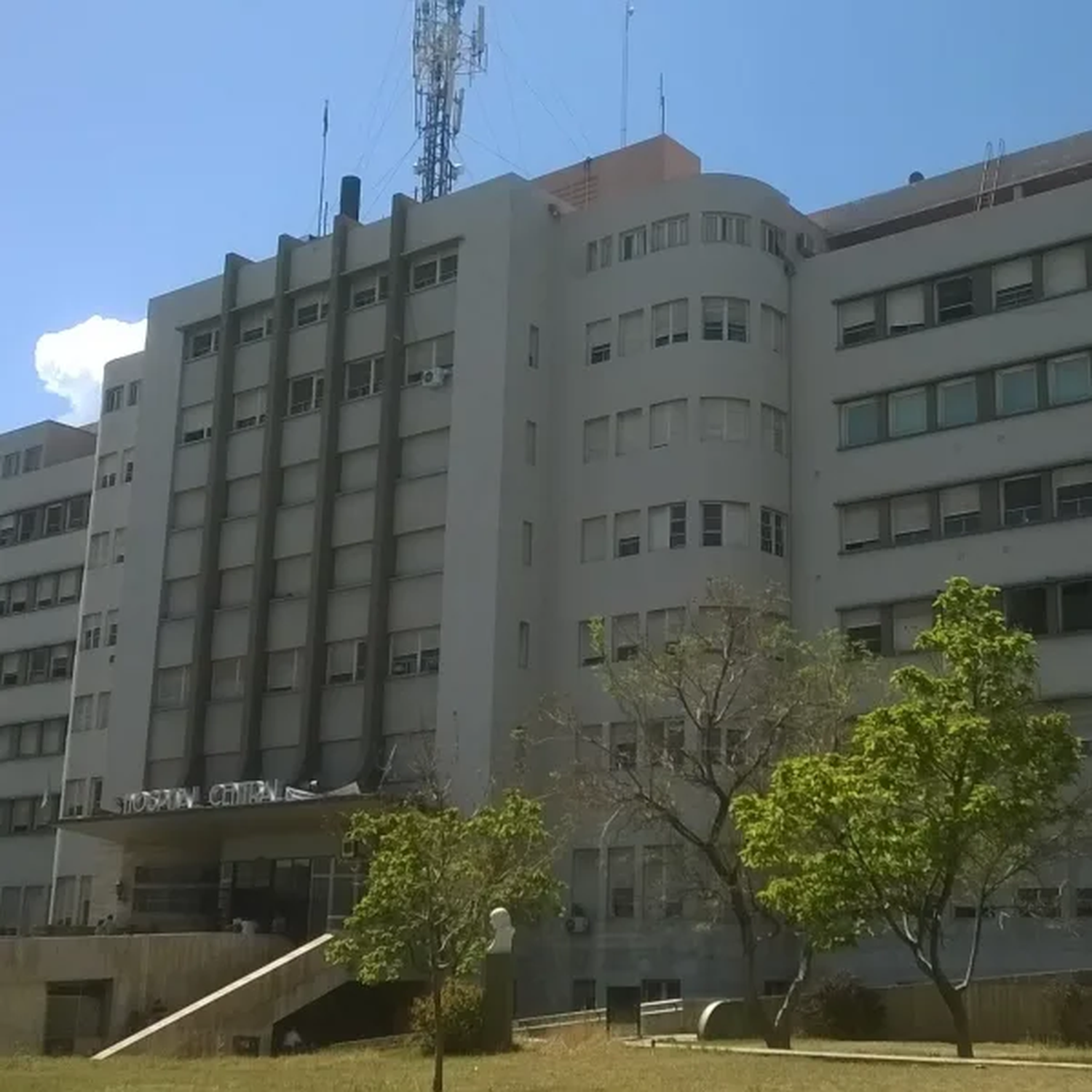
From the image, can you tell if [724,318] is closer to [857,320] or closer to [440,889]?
[857,320]

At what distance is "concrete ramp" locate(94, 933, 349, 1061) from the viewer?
38406mm

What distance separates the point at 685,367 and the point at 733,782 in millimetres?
17366

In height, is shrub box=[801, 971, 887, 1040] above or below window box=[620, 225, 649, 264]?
below

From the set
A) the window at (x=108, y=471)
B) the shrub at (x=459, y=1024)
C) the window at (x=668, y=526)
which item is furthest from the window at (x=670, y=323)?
the window at (x=108, y=471)

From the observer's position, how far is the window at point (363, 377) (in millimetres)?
57500

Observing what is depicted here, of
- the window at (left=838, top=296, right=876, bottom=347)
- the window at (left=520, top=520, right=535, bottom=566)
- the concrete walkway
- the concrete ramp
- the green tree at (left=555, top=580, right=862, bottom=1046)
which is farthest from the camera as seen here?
the window at (left=520, top=520, right=535, bottom=566)

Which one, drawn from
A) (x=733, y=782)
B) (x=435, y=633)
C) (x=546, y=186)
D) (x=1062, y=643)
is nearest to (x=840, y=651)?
(x=733, y=782)

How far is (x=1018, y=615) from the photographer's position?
46.8 metres

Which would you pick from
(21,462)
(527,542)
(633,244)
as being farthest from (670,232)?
(21,462)

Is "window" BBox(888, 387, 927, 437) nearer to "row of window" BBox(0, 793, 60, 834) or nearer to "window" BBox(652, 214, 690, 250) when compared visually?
"window" BBox(652, 214, 690, 250)

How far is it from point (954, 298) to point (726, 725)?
15.8 meters

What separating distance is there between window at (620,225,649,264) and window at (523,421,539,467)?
247 inches

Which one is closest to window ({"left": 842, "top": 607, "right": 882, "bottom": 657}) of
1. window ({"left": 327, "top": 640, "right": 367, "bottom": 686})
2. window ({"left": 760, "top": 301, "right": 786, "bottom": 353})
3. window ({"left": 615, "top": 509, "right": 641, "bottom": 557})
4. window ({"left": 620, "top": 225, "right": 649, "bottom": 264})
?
window ({"left": 615, "top": 509, "right": 641, "bottom": 557})

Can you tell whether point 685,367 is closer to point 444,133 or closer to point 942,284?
point 942,284
